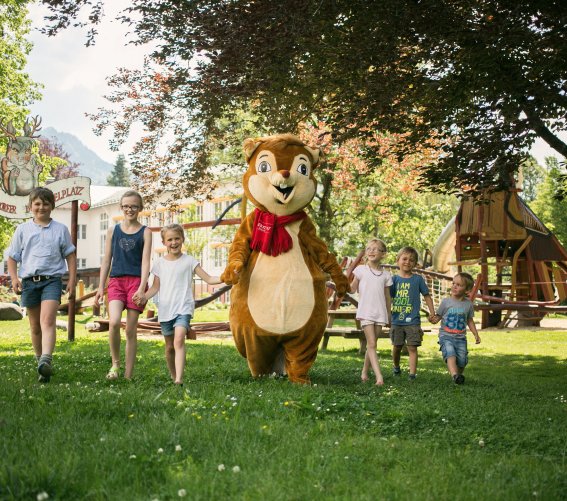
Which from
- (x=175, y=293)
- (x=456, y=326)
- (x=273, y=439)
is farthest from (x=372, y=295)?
(x=273, y=439)

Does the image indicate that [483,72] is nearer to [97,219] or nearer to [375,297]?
[375,297]

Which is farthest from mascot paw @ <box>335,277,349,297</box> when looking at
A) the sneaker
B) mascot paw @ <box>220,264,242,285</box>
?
the sneaker

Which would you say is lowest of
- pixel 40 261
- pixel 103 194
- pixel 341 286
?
pixel 341 286

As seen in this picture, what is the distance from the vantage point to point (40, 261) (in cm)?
694

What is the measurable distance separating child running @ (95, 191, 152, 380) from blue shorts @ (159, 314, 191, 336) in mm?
352

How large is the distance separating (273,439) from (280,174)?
3.57 m

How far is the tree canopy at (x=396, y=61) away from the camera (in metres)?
7.86

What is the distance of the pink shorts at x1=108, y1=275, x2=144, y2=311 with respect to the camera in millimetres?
6992

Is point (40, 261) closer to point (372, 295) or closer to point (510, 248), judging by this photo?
point (372, 295)

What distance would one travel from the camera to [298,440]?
4.23m

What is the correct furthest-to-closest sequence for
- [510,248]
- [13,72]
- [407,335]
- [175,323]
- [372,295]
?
[13,72], [510,248], [407,335], [372,295], [175,323]

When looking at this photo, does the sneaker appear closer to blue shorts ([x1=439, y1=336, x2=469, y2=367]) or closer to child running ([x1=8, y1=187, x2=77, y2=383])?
child running ([x1=8, y1=187, x2=77, y2=383])

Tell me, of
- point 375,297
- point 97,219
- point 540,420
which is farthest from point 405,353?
point 97,219

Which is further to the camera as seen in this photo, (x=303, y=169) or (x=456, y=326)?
(x=456, y=326)
